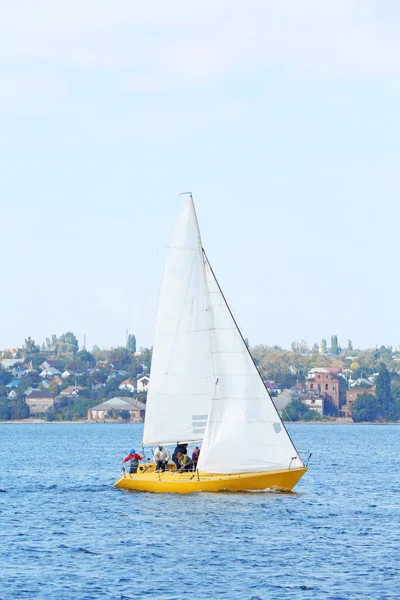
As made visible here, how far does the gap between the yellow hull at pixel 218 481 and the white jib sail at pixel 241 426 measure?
0.41 m

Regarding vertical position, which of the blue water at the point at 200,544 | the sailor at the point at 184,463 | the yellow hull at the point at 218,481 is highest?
the sailor at the point at 184,463

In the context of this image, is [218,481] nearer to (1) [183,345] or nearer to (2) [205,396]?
(2) [205,396]

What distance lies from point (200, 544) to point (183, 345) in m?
15.5

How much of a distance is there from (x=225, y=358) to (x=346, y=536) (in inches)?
486

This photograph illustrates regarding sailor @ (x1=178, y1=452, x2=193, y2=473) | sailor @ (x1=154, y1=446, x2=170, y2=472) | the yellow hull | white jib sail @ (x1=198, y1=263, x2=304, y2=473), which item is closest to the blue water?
the yellow hull

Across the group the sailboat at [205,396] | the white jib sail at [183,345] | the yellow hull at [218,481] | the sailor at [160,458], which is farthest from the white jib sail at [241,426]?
the sailor at [160,458]

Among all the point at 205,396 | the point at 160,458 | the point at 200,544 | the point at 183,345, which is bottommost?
the point at 200,544

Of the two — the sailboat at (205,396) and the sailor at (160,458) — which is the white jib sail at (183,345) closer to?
the sailboat at (205,396)

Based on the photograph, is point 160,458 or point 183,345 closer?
point 160,458

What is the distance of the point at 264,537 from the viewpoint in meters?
46.0

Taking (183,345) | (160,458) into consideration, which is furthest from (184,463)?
(183,345)

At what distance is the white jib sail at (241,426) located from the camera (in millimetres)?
55219

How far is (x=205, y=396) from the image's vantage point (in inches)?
2269

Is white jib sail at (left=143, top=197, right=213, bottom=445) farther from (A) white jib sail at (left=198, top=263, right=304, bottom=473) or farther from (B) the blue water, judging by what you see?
(B) the blue water
